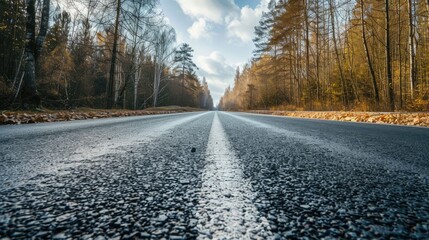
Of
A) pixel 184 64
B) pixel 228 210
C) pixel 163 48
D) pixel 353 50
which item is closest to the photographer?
pixel 228 210

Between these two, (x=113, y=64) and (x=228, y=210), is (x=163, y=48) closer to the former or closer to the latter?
(x=113, y=64)

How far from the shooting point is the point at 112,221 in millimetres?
Answer: 568

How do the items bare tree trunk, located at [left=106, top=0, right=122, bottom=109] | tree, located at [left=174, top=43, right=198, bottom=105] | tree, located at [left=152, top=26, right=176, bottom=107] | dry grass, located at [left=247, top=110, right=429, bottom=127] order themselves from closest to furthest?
dry grass, located at [left=247, top=110, right=429, bottom=127]
bare tree trunk, located at [left=106, top=0, right=122, bottom=109]
tree, located at [left=152, top=26, right=176, bottom=107]
tree, located at [left=174, top=43, right=198, bottom=105]

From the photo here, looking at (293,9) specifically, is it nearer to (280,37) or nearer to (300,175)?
(280,37)

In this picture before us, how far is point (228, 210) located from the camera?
65cm

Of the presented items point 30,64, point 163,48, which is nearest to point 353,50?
point 163,48

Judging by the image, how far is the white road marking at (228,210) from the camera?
1.71ft

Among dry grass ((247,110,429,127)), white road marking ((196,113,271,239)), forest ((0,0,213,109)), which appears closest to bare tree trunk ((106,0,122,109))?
forest ((0,0,213,109))

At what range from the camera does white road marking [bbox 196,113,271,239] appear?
522 mm

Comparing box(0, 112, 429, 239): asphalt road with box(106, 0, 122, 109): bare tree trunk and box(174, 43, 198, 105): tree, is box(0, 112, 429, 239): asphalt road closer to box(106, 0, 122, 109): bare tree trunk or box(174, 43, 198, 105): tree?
box(106, 0, 122, 109): bare tree trunk


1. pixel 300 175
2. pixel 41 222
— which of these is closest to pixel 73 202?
pixel 41 222

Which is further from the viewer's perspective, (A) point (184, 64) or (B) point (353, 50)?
(A) point (184, 64)

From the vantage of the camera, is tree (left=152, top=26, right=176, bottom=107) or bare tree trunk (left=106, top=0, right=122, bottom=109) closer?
bare tree trunk (left=106, top=0, right=122, bottom=109)

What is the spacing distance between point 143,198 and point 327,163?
1096 millimetres
